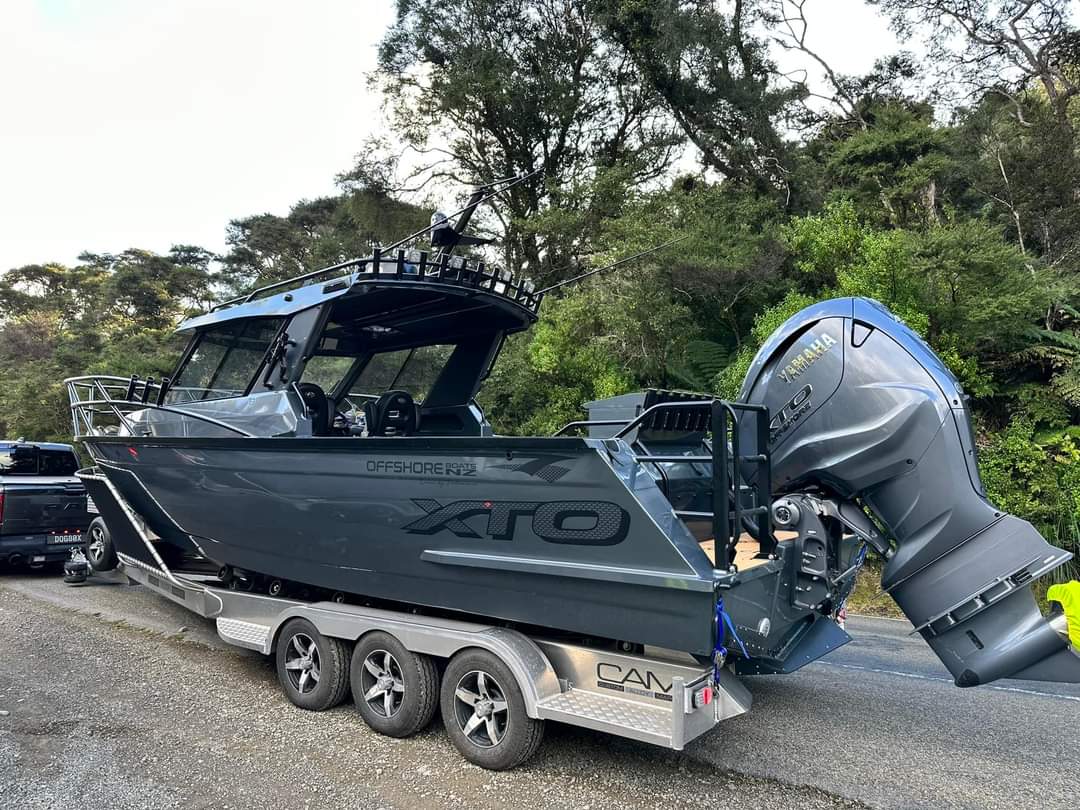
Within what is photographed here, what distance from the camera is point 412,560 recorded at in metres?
3.87

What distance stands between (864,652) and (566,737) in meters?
3.20

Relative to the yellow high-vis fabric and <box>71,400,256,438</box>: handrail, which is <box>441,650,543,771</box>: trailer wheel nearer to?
<box>71,400,256,438</box>: handrail

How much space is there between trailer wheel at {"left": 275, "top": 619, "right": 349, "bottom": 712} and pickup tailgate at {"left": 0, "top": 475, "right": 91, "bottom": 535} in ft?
19.3

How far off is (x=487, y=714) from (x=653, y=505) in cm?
149

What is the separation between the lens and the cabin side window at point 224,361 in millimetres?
5113

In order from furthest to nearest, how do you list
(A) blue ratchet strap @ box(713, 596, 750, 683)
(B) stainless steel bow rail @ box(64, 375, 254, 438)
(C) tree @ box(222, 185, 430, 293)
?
(C) tree @ box(222, 185, 430, 293) → (B) stainless steel bow rail @ box(64, 375, 254, 438) → (A) blue ratchet strap @ box(713, 596, 750, 683)

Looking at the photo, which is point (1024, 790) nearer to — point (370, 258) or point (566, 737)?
point (566, 737)

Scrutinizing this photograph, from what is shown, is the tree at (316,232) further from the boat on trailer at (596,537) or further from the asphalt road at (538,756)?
the asphalt road at (538,756)

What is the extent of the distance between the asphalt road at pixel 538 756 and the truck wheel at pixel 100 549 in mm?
1883

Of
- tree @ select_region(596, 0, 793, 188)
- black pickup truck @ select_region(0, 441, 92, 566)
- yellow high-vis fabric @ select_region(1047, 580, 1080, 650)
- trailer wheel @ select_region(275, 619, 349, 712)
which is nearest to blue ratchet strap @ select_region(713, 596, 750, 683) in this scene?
yellow high-vis fabric @ select_region(1047, 580, 1080, 650)

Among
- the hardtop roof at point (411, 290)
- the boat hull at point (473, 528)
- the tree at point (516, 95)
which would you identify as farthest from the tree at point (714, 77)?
the boat hull at point (473, 528)

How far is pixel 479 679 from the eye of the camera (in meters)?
3.65

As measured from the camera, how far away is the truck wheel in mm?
7188

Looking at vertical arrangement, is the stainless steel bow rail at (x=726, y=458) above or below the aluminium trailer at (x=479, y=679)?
above
